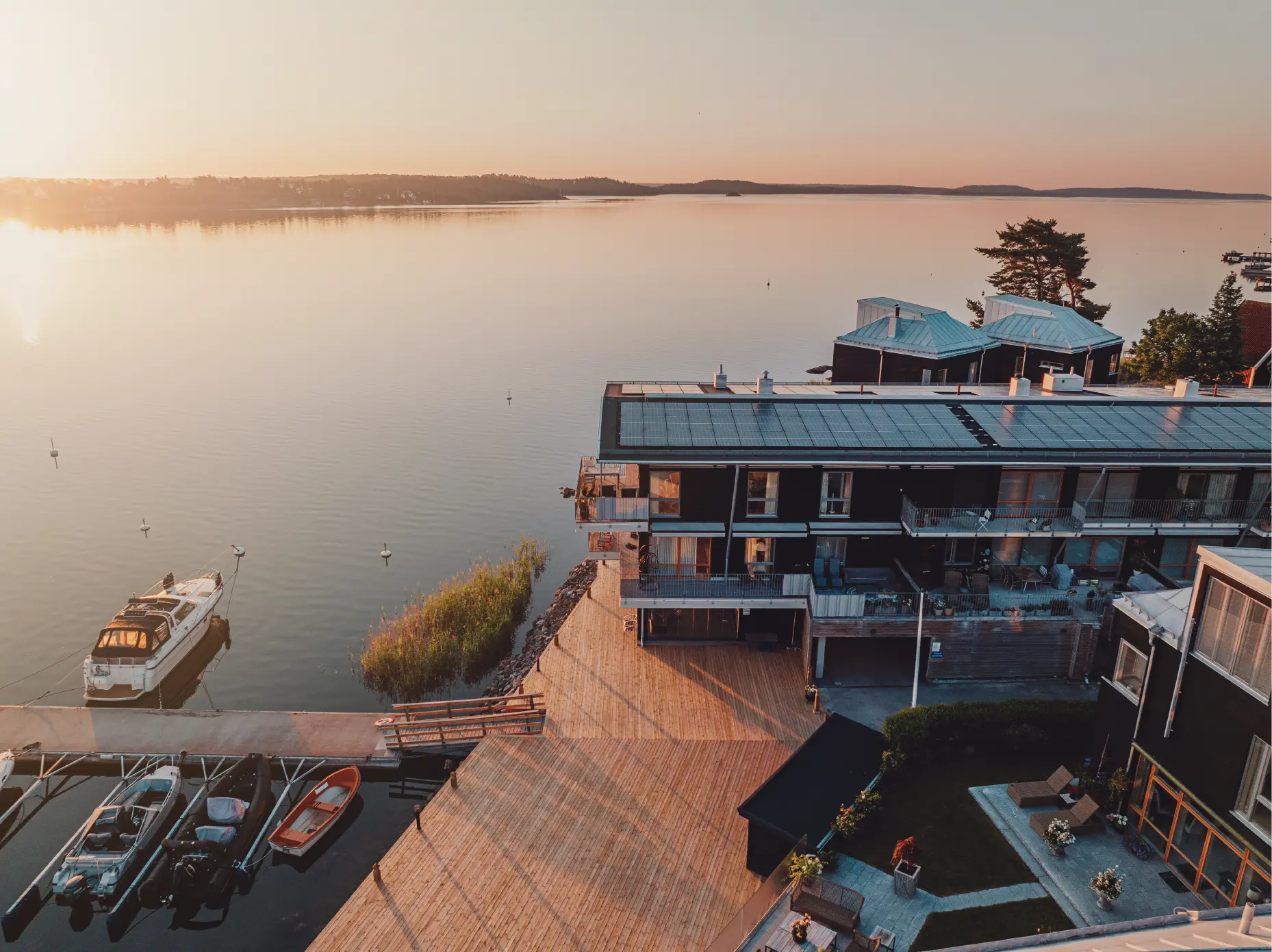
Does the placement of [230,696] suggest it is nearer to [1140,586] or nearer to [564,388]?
[1140,586]

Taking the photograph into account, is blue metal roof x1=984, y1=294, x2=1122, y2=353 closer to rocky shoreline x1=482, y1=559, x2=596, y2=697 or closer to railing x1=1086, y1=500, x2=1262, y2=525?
railing x1=1086, y1=500, x2=1262, y2=525

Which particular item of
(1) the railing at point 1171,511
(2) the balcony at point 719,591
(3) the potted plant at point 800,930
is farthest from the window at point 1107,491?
(3) the potted plant at point 800,930

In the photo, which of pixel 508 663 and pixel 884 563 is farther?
pixel 508 663

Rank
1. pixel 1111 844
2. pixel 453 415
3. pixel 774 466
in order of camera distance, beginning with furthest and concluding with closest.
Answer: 1. pixel 453 415
2. pixel 774 466
3. pixel 1111 844

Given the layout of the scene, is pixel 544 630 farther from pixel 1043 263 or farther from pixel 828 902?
pixel 1043 263

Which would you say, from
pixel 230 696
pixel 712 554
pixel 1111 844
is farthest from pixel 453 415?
pixel 1111 844

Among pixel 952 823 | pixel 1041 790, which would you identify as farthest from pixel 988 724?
pixel 952 823
